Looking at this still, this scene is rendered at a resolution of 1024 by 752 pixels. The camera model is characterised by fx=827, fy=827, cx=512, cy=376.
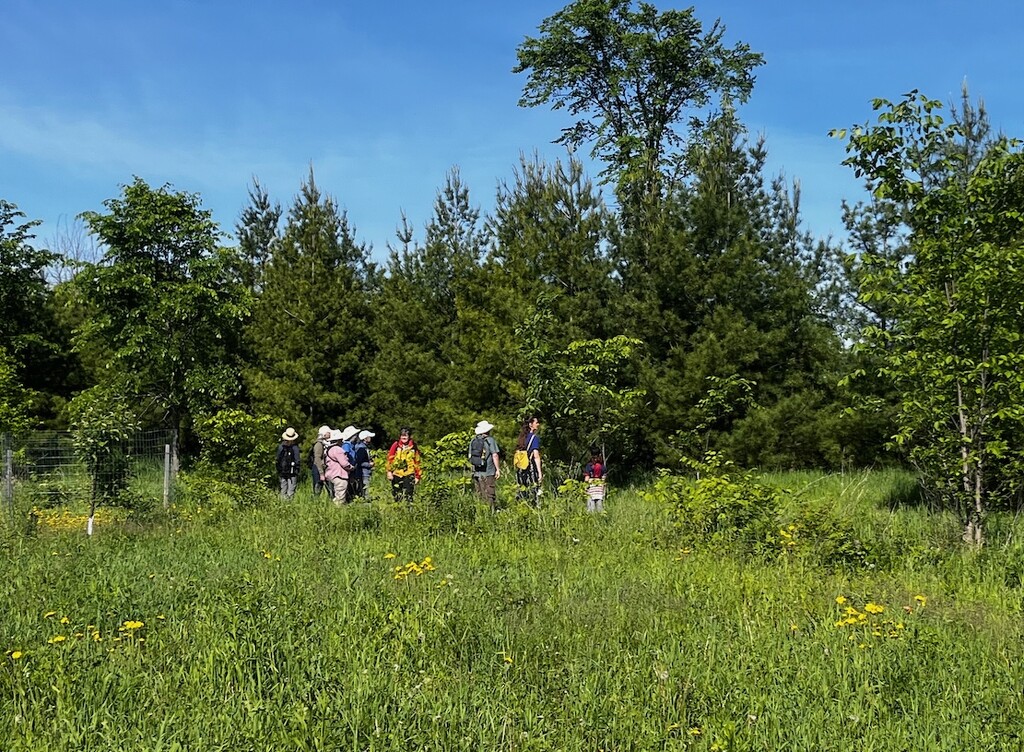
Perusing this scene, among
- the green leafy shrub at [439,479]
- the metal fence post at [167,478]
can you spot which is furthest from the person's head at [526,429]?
the metal fence post at [167,478]

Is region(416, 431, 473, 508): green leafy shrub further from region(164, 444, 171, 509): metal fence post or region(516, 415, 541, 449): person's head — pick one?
region(164, 444, 171, 509): metal fence post

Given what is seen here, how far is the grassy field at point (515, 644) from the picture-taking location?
4000 millimetres

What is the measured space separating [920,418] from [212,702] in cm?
781

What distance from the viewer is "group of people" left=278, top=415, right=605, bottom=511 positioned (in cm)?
1194

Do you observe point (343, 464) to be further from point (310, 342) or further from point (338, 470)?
point (310, 342)

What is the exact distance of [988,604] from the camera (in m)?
6.90

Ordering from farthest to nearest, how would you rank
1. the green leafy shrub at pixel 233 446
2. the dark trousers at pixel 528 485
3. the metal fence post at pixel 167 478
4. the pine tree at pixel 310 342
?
the pine tree at pixel 310 342 → the green leafy shrub at pixel 233 446 → the metal fence post at pixel 167 478 → the dark trousers at pixel 528 485

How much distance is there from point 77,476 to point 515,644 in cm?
905

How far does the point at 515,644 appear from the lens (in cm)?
535

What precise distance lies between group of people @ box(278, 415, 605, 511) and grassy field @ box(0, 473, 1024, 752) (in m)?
2.69

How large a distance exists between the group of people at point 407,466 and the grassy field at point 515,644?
269 centimetres

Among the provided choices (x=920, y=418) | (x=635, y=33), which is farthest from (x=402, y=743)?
(x=635, y=33)

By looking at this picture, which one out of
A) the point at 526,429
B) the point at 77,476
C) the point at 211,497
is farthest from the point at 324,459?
the point at 77,476

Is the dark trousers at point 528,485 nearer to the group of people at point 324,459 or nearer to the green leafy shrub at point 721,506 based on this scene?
the green leafy shrub at point 721,506
